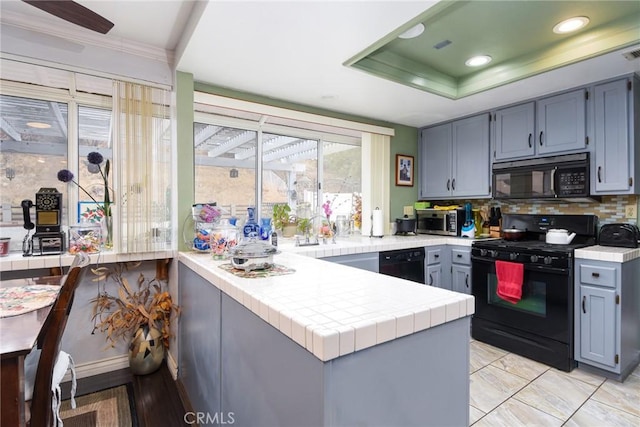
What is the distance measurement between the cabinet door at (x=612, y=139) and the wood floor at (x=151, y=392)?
3.47 metres

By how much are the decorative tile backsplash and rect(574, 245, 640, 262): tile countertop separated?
41 cm

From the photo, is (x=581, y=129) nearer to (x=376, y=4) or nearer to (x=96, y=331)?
(x=376, y=4)

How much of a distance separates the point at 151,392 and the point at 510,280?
2873mm

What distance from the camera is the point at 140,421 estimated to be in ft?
6.05

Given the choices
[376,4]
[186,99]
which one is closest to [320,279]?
[376,4]

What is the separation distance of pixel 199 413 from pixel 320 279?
1.11m

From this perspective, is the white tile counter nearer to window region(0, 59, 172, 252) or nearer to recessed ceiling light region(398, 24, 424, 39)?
window region(0, 59, 172, 252)

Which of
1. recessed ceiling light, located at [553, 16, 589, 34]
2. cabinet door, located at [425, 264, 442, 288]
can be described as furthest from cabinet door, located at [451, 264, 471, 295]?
recessed ceiling light, located at [553, 16, 589, 34]

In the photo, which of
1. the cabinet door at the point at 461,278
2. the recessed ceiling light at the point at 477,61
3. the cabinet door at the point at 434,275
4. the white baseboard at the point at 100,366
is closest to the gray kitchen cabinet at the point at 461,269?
the cabinet door at the point at 461,278

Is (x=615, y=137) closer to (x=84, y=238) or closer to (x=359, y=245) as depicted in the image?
(x=359, y=245)

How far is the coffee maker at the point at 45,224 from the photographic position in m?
2.01

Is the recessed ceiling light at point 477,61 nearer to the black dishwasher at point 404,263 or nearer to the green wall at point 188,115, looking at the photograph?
the green wall at point 188,115

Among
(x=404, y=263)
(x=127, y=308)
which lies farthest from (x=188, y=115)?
(x=404, y=263)

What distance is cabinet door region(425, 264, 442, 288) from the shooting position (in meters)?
3.28
